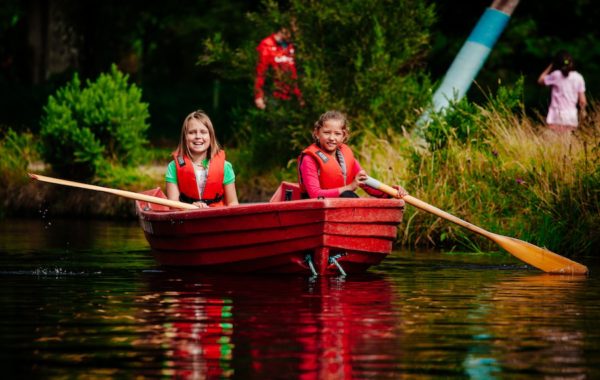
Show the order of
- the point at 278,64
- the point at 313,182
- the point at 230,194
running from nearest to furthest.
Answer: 1. the point at 313,182
2. the point at 230,194
3. the point at 278,64

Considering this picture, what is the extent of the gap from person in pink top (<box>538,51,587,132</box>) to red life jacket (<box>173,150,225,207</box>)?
24.7 ft

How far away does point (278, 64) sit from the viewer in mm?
20875

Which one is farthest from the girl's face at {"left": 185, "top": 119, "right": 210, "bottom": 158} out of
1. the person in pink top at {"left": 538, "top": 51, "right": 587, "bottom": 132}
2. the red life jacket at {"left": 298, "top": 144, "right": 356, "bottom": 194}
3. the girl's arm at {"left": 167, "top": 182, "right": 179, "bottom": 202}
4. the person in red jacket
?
the person in pink top at {"left": 538, "top": 51, "right": 587, "bottom": 132}

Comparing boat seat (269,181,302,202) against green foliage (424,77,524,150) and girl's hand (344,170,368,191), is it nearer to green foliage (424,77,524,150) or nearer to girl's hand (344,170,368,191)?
girl's hand (344,170,368,191)

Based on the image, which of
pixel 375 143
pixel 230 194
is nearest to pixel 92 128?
pixel 375 143

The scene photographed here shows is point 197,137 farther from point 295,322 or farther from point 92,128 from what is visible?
point 92,128

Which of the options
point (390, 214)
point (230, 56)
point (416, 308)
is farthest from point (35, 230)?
point (416, 308)

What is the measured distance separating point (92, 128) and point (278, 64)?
2.85 metres

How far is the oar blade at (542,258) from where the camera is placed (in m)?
13.2

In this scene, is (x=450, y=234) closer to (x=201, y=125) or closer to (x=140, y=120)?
(x=201, y=125)

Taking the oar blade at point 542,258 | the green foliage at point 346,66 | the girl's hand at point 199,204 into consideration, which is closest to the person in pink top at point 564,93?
the green foliage at point 346,66

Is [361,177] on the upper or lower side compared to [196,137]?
lower

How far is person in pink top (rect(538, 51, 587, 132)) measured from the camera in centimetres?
2027

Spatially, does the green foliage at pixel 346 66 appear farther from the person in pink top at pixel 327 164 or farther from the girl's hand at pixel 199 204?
the girl's hand at pixel 199 204
